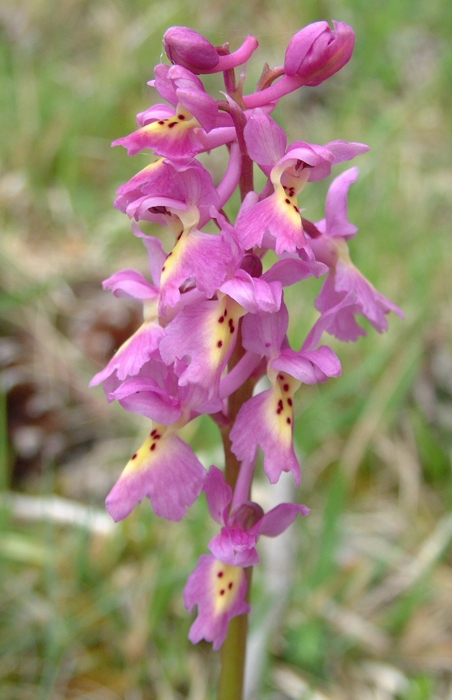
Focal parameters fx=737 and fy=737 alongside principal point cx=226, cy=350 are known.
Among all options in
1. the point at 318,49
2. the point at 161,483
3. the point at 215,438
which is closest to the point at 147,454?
the point at 161,483

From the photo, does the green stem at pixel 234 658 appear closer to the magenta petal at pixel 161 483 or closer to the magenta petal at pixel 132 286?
the magenta petal at pixel 161 483

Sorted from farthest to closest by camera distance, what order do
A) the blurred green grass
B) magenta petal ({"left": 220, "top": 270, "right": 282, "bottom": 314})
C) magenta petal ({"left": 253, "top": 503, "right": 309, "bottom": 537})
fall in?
1. the blurred green grass
2. magenta petal ({"left": 253, "top": 503, "right": 309, "bottom": 537})
3. magenta petal ({"left": 220, "top": 270, "right": 282, "bottom": 314})

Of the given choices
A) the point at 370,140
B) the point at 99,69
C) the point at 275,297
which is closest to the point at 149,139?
the point at 275,297

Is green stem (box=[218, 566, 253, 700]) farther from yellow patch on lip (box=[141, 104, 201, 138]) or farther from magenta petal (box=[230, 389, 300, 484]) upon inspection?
yellow patch on lip (box=[141, 104, 201, 138])

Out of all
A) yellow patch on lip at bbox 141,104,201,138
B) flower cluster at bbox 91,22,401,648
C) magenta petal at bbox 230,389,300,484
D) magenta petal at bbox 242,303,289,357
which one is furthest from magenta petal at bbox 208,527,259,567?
yellow patch on lip at bbox 141,104,201,138

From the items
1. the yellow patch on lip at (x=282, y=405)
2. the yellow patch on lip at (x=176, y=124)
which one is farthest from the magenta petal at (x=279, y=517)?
the yellow patch on lip at (x=176, y=124)

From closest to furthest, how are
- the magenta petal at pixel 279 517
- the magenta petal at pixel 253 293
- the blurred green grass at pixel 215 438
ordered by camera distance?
the magenta petal at pixel 253 293 → the magenta petal at pixel 279 517 → the blurred green grass at pixel 215 438

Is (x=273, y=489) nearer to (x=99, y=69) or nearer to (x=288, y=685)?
(x=288, y=685)
